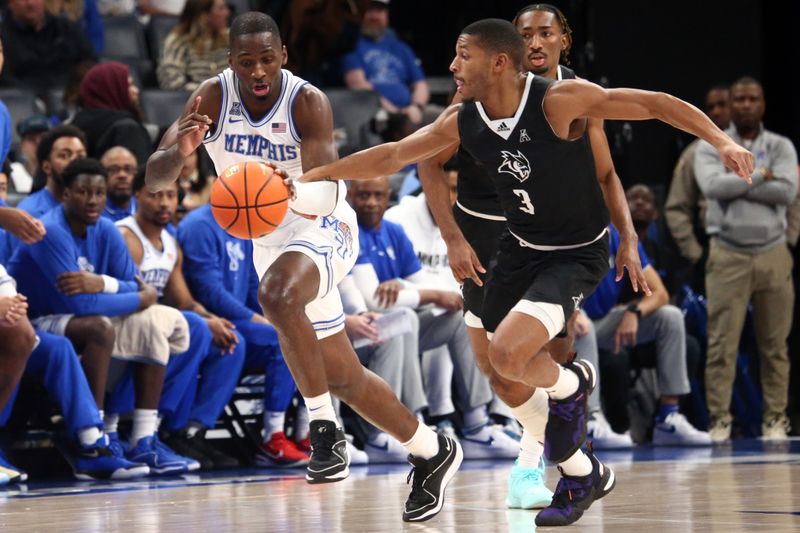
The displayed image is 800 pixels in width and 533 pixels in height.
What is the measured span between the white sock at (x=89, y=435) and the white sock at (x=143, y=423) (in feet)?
1.09

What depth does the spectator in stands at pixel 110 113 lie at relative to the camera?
823 centimetres

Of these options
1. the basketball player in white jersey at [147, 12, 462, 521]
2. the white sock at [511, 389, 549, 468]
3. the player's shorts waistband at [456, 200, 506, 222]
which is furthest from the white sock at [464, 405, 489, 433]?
the basketball player in white jersey at [147, 12, 462, 521]

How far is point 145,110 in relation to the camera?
9734 mm

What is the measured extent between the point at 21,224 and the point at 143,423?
4.27 feet

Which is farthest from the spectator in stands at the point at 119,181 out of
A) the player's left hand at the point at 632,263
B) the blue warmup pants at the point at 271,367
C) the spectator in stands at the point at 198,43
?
the player's left hand at the point at 632,263

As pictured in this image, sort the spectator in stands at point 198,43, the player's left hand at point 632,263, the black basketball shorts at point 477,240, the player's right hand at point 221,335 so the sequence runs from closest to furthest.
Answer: the player's left hand at point 632,263 → the black basketball shorts at point 477,240 → the player's right hand at point 221,335 → the spectator in stands at point 198,43

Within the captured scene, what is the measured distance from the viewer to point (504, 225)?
5.64 m

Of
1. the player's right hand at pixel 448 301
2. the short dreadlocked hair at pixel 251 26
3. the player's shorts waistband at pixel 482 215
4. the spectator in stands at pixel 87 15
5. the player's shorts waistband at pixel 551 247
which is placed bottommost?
the player's right hand at pixel 448 301

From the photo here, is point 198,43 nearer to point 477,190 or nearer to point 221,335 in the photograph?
point 221,335

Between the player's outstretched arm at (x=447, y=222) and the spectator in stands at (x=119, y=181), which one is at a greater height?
the spectator in stands at (x=119, y=181)

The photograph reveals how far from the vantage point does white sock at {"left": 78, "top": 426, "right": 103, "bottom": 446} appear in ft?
23.1

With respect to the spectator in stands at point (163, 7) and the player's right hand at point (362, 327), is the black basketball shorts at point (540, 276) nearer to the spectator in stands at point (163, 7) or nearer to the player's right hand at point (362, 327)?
the player's right hand at point (362, 327)

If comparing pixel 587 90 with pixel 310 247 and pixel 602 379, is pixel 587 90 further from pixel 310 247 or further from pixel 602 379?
pixel 602 379

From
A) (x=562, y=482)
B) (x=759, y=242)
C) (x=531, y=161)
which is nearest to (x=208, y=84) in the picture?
(x=531, y=161)
